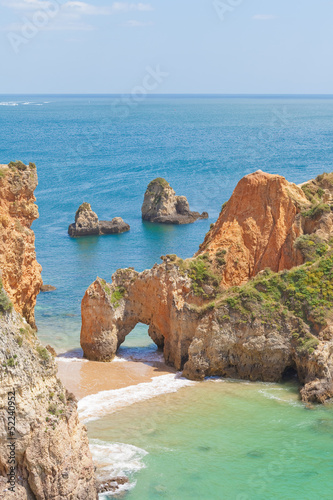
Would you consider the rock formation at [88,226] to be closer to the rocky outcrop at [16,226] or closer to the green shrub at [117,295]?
the green shrub at [117,295]

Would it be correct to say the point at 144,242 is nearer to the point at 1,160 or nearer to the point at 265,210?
the point at 265,210

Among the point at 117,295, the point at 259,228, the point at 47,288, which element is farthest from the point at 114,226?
the point at 117,295

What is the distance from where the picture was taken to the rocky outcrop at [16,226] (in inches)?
1264

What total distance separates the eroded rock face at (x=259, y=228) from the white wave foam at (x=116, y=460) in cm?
1231

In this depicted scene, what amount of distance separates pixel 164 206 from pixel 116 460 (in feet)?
185

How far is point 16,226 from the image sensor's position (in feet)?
107

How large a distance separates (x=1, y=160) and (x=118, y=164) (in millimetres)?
19567

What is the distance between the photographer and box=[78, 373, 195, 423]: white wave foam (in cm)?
2941

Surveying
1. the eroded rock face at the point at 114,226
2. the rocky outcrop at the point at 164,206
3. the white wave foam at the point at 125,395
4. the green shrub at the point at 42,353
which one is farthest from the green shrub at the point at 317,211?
the rocky outcrop at the point at 164,206

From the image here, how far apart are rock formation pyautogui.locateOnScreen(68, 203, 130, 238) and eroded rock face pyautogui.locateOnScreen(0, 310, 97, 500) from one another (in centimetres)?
5196

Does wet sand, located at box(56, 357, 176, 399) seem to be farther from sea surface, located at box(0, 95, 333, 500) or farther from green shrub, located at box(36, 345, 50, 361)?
green shrub, located at box(36, 345, 50, 361)

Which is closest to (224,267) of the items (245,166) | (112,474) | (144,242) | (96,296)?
(96,296)

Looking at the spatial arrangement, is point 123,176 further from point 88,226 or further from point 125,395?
point 125,395

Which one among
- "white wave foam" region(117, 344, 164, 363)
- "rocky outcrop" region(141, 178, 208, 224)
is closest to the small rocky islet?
"white wave foam" region(117, 344, 164, 363)
